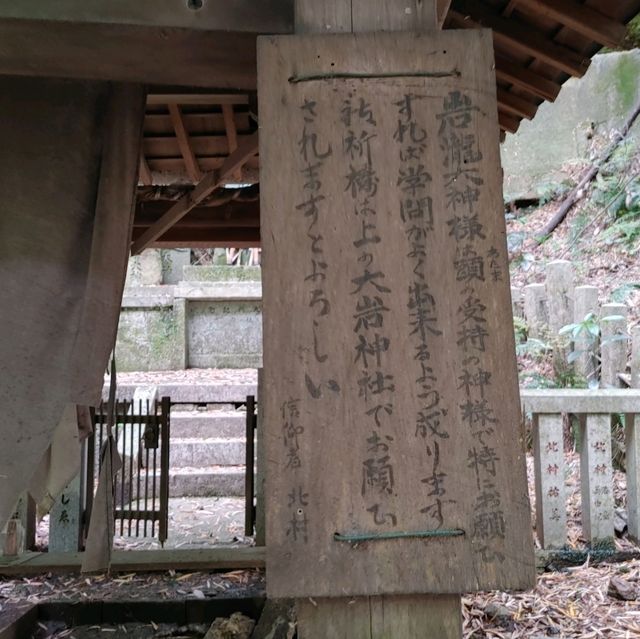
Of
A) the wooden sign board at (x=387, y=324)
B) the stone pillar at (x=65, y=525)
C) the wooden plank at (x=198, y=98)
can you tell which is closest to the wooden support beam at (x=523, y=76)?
the wooden plank at (x=198, y=98)

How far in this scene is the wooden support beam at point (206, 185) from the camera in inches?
137

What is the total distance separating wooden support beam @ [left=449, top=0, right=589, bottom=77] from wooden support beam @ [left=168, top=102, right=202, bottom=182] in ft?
5.68

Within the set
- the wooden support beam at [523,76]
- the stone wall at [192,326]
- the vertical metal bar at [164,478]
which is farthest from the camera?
the stone wall at [192,326]

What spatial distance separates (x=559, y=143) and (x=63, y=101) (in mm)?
15986

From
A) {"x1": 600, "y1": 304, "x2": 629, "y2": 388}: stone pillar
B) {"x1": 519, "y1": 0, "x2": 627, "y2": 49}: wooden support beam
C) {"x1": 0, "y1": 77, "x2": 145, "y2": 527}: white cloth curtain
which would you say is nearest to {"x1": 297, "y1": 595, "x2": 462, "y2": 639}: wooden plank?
{"x1": 0, "y1": 77, "x2": 145, "y2": 527}: white cloth curtain

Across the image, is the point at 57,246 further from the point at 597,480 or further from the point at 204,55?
the point at 597,480

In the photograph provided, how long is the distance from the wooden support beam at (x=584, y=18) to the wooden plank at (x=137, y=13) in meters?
1.50

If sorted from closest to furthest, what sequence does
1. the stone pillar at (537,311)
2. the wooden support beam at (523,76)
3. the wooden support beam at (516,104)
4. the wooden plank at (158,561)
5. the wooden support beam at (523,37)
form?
the wooden support beam at (523,37) < the wooden support beam at (523,76) < the wooden support beam at (516,104) < the wooden plank at (158,561) < the stone pillar at (537,311)

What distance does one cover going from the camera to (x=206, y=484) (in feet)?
24.3

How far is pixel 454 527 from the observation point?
1.52 m

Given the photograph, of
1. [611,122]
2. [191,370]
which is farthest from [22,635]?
[611,122]

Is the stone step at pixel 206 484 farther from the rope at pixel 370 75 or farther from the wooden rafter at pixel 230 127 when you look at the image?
the rope at pixel 370 75

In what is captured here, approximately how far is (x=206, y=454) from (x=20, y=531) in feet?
12.3

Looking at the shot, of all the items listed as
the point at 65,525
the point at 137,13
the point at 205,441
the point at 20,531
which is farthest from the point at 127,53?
the point at 205,441
